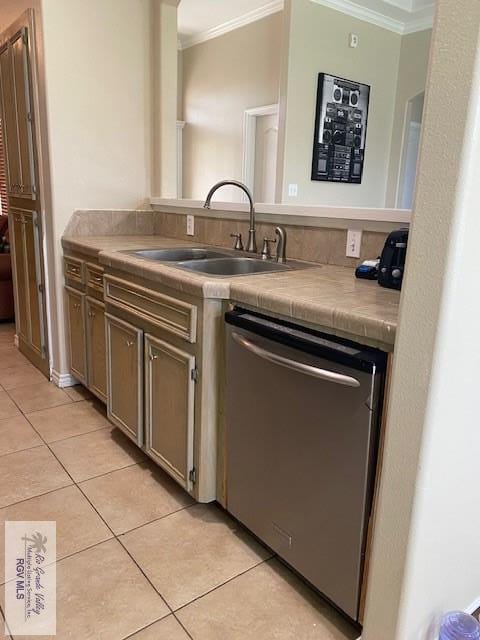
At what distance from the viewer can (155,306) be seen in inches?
73.5

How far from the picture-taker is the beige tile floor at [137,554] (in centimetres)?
137

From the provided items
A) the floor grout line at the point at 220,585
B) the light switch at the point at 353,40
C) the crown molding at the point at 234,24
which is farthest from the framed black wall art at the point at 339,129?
the floor grout line at the point at 220,585

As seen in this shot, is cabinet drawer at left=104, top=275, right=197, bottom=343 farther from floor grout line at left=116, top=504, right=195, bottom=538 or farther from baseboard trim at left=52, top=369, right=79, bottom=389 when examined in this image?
baseboard trim at left=52, top=369, right=79, bottom=389

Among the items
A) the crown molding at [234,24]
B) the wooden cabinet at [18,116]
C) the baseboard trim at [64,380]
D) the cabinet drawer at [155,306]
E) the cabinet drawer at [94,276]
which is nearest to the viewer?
the cabinet drawer at [155,306]

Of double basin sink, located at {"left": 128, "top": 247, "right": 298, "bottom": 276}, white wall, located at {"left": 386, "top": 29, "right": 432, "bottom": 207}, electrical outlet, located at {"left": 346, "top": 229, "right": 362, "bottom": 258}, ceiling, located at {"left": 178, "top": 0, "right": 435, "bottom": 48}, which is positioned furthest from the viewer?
white wall, located at {"left": 386, "top": 29, "right": 432, "bottom": 207}

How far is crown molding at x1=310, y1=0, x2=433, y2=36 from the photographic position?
422 cm

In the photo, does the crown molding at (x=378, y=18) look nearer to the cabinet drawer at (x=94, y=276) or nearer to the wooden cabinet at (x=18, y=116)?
the wooden cabinet at (x=18, y=116)

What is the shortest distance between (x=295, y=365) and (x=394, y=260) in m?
0.53

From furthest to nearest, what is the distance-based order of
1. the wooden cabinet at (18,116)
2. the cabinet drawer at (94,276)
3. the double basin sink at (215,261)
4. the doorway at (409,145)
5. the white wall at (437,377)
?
1. the doorway at (409,145)
2. the wooden cabinet at (18,116)
3. the cabinet drawer at (94,276)
4. the double basin sink at (215,261)
5. the white wall at (437,377)

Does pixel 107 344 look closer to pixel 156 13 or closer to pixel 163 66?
pixel 163 66

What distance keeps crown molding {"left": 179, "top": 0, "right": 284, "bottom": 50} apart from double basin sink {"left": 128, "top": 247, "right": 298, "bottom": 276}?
3290 millimetres

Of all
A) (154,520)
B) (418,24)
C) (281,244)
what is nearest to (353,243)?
(281,244)

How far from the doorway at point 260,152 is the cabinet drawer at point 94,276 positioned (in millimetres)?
2856

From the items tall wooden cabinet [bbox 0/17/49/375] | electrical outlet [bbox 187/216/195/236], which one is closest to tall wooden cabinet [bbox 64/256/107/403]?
tall wooden cabinet [bbox 0/17/49/375]
